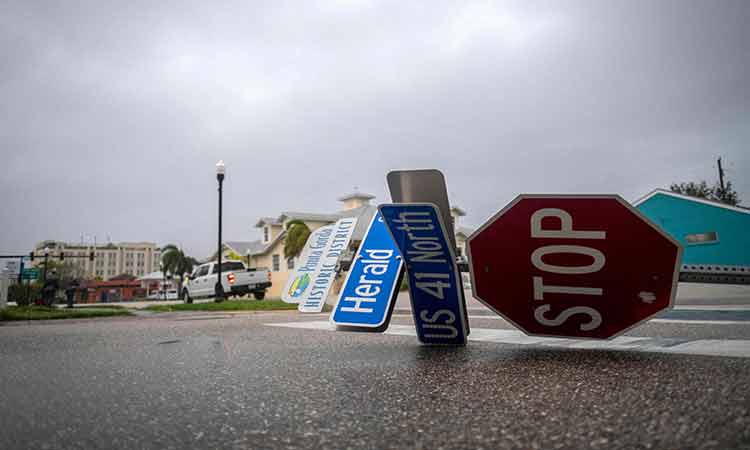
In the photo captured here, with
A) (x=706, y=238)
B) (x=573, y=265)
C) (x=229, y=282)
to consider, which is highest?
(x=706, y=238)

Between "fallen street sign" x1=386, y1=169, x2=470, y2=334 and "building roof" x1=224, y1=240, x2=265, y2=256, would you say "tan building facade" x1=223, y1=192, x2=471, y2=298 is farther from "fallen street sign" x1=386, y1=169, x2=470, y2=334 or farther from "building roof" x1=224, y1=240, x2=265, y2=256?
"fallen street sign" x1=386, y1=169, x2=470, y2=334

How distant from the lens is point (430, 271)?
391cm

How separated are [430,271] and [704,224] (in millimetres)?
11535

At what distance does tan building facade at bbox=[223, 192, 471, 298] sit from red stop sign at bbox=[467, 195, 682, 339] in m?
30.9

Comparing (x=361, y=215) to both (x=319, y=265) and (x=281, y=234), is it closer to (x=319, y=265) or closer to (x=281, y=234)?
(x=281, y=234)

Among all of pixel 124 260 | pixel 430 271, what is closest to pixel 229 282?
pixel 430 271

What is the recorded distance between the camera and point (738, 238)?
1120cm

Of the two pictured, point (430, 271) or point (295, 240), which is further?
point (295, 240)

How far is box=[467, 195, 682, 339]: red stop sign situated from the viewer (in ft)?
9.87

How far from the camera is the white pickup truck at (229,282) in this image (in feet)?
68.3

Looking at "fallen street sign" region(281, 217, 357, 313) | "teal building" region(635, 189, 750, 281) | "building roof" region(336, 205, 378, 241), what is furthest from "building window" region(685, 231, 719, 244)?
"building roof" region(336, 205, 378, 241)

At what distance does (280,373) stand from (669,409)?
195 centimetres

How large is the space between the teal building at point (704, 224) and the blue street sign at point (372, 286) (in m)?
8.68

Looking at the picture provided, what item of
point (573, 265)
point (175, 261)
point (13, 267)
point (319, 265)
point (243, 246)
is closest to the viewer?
point (573, 265)
